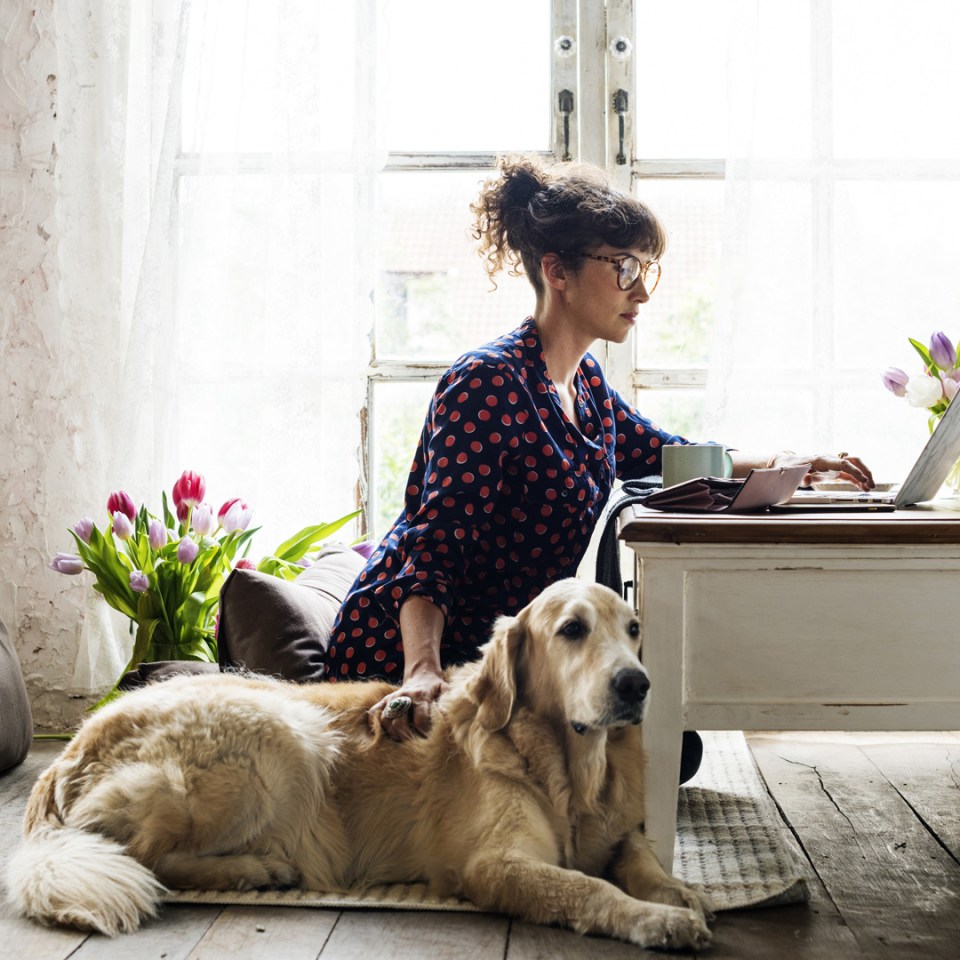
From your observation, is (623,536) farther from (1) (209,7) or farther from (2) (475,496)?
(1) (209,7)

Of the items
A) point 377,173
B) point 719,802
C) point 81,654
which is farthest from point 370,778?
point 377,173

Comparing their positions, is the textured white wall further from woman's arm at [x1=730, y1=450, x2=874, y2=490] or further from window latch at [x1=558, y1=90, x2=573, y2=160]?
woman's arm at [x1=730, y1=450, x2=874, y2=490]

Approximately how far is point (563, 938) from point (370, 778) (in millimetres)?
404

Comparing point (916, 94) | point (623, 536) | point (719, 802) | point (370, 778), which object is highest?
point (916, 94)

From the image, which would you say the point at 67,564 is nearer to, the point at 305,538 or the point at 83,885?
the point at 305,538

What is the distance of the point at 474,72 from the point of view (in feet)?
11.1

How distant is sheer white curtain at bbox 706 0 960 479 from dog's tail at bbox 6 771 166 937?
202 centimetres

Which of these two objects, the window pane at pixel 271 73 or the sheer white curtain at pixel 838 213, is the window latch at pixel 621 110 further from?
the window pane at pixel 271 73

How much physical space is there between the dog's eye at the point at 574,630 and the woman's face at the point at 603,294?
2.53 feet

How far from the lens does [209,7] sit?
3.18 m

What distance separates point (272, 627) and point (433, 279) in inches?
61.1

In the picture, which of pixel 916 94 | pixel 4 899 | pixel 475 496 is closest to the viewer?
pixel 4 899

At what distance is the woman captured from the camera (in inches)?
78.0

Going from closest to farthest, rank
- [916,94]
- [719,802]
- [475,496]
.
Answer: [475,496]
[719,802]
[916,94]
